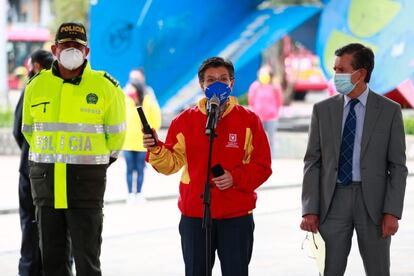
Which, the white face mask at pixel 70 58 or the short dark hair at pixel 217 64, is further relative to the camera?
A: the white face mask at pixel 70 58

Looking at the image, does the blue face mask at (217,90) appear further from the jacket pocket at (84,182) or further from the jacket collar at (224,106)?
the jacket pocket at (84,182)

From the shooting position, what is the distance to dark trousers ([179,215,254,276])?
6.02 m

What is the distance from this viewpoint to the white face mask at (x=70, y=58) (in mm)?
6676

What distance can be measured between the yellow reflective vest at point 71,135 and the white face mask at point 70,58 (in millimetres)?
128

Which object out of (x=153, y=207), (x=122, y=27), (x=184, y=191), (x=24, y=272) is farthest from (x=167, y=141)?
(x=122, y=27)

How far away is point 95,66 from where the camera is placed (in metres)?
22.3

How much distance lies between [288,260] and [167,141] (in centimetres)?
431

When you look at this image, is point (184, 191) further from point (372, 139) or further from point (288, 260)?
point (288, 260)

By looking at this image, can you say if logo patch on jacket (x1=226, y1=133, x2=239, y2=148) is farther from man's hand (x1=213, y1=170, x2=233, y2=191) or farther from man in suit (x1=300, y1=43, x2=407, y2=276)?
man in suit (x1=300, y1=43, x2=407, y2=276)

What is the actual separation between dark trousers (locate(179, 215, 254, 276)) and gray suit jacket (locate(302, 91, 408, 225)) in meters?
0.43

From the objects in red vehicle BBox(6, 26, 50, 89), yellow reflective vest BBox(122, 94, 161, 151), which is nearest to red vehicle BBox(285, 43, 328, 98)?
red vehicle BBox(6, 26, 50, 89)

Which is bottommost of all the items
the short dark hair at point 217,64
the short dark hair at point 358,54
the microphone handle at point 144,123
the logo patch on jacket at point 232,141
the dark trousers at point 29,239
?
the dark trousers at point 29,239

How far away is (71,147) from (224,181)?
4.42ft

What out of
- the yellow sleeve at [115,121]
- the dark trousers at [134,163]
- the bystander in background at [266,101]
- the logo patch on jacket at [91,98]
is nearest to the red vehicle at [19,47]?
the bystander in background at [266,101]
